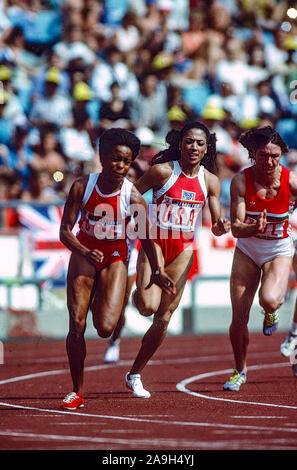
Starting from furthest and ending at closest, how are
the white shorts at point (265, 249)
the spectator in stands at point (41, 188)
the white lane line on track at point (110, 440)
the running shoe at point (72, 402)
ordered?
the spectator in stands at point (41, 188) → the white shorts at point (265, 249) → the running shoe at point (72, 402) → the white lane line on track at point (110, 440)

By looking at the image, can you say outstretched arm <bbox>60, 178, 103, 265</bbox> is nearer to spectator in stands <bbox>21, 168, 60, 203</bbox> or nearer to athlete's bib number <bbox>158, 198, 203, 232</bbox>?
athlete's bib number <bbox>158, 198, 203, 232</bbox>

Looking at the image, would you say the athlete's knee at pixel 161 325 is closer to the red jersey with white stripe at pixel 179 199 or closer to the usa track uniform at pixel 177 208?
the usa track uniform at pixel 177 208

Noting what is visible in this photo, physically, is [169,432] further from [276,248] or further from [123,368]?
[123,368]

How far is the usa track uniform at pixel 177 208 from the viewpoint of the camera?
1069 cm

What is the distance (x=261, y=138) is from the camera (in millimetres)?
10742

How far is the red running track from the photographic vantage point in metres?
7.85

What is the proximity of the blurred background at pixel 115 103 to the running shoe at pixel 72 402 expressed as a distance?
601 cm

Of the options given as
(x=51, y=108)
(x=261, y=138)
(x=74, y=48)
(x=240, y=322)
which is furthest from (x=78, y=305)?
(x=74, y=48)

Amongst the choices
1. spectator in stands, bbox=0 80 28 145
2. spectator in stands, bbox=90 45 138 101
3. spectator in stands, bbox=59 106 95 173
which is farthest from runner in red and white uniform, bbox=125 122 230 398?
spectator in stands, bbox=90 45 138 101

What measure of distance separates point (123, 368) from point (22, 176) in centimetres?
522

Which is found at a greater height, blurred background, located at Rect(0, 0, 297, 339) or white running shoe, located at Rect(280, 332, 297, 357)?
blurred background, located at Rect(0, 0, 297, 339)

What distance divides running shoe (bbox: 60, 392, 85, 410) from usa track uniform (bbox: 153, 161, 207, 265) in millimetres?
1835

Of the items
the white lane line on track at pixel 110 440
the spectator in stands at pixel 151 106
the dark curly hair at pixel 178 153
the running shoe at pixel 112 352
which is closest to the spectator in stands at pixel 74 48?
the spectator in stands at pixel 151 106
